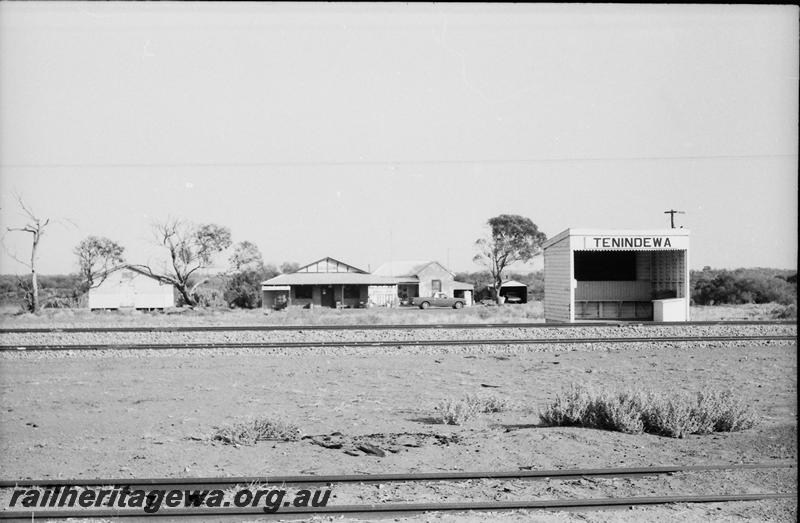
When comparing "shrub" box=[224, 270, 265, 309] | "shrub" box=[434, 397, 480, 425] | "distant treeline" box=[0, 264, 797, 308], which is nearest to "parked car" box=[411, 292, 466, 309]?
"distant treeline" box=[0, 264, 797, 308]

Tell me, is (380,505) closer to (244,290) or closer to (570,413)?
(570,413)

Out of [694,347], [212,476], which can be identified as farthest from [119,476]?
[694,347]

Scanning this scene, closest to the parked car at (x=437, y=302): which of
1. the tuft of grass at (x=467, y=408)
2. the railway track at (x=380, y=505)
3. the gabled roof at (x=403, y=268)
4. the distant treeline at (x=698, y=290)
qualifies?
the gabled roof at (x=403, y=268)

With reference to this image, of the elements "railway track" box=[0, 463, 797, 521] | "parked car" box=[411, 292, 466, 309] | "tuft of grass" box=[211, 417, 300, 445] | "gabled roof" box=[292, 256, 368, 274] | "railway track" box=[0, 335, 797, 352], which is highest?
"gabled roof" box=[292, 256, 368, 274]

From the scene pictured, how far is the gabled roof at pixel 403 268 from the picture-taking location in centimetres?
4966

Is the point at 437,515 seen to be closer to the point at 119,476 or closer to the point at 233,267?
the point at 119,476

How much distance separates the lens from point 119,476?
7.48 m

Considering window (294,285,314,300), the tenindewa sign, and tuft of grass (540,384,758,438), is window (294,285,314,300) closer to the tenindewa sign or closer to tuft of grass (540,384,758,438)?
the tenindewa sign

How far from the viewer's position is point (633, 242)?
77.0 feet

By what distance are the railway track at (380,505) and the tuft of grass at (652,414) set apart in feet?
5.50

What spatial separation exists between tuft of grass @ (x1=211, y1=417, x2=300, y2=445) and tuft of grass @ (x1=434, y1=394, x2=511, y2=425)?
8.02 feet

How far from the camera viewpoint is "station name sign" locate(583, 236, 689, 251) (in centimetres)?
2339

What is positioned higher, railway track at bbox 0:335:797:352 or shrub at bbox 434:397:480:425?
railway track at bbox 0:335:797:352

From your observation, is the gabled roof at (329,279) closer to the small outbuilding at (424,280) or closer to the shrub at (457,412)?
the small outbuilding at (424,280)
